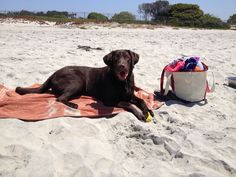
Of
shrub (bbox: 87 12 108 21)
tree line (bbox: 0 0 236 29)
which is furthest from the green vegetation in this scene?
shrub (bbox: 87 12 108 21)

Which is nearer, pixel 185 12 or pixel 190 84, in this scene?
pixel 190 84

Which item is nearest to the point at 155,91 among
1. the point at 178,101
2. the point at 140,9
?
the point at 178,101

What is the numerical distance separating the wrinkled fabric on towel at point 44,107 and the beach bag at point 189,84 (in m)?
0.48

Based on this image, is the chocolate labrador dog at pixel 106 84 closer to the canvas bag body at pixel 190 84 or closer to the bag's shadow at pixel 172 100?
Result: the bag's shadow at pixel 172 100

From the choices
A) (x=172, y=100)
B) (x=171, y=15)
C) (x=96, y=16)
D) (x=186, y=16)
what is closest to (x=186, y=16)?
(x=186, y=16)

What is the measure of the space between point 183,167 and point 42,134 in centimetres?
195

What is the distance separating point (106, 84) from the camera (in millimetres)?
5535

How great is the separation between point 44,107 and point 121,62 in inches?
60.4

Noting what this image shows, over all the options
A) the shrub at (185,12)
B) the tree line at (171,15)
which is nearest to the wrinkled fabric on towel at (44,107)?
the tree line at (171,15)

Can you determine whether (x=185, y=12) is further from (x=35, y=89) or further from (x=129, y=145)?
(x=129, y=145)

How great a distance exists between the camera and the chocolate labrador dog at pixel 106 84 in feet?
17.2


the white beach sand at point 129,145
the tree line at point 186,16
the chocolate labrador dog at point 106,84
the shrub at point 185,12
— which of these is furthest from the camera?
the shrub at point 185,12

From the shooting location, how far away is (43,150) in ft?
12.1

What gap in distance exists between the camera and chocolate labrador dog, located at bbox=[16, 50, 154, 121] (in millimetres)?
5238
